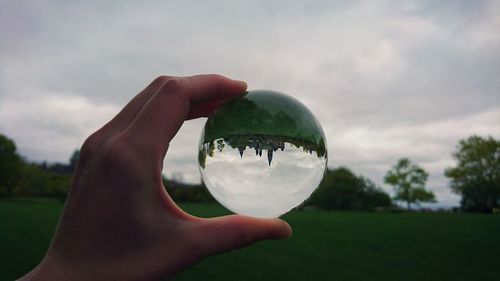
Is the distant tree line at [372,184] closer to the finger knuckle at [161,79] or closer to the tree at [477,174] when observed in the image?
the tree at [477,174]

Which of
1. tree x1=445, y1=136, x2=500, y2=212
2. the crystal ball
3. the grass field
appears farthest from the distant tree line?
the crystal ball

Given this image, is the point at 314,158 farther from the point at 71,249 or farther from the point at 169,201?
the point at 71,249

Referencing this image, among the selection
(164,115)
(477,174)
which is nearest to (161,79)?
(164,115)

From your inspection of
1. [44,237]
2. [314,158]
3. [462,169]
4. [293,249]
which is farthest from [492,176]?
[314,158]

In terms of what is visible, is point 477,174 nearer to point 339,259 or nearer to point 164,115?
point 339,259

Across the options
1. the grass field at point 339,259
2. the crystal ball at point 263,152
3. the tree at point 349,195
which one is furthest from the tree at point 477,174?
the crystal ball at point 263,152

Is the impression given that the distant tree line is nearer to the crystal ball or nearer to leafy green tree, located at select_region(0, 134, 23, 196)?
leafy green tree, located at select_region(0, 134, 23, 196)
